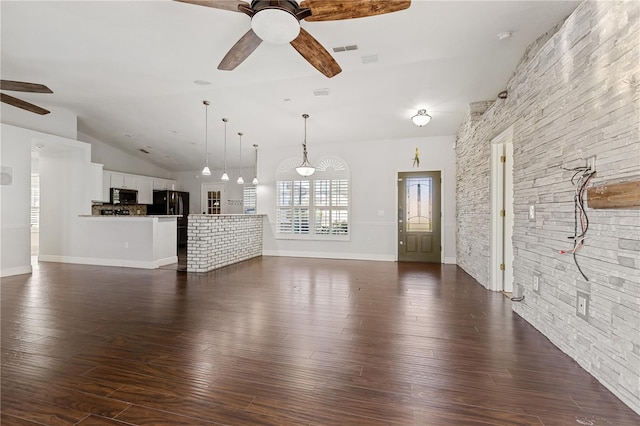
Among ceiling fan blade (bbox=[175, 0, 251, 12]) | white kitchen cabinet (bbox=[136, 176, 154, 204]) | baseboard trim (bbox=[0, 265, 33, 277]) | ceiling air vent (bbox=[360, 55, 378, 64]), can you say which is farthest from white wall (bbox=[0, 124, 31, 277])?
ceiling air vent (bbox=[360, 55, 378, 64])

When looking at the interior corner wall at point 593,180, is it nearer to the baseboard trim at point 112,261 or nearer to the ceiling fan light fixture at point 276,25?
the ceiling fan light fixture at point 276,25

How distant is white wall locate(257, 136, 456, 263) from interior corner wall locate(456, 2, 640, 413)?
3.14m

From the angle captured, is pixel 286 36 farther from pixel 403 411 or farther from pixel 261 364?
pixel 403 411

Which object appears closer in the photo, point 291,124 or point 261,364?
point 261,364

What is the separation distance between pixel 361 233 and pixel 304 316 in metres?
4.16

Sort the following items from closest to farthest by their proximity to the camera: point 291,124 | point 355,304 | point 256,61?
point 355,304 < point 256,61 < point 291,124

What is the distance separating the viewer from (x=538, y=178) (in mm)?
2846

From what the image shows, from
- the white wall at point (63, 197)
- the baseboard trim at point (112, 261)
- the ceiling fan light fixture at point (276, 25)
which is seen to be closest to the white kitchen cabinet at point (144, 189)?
the white wall at point (63, 197)

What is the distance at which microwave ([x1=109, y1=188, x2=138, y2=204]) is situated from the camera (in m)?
8.32

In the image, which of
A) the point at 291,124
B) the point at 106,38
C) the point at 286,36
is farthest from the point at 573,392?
the point at 291,124

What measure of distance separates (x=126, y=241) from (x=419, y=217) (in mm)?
6326

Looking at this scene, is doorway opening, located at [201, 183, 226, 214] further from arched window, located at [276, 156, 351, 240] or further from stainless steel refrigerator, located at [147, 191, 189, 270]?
arched window, located at [276, 156, 351, 240]

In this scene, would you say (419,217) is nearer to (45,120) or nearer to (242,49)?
(242,49)

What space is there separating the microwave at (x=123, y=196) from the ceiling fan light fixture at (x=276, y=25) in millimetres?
7936
